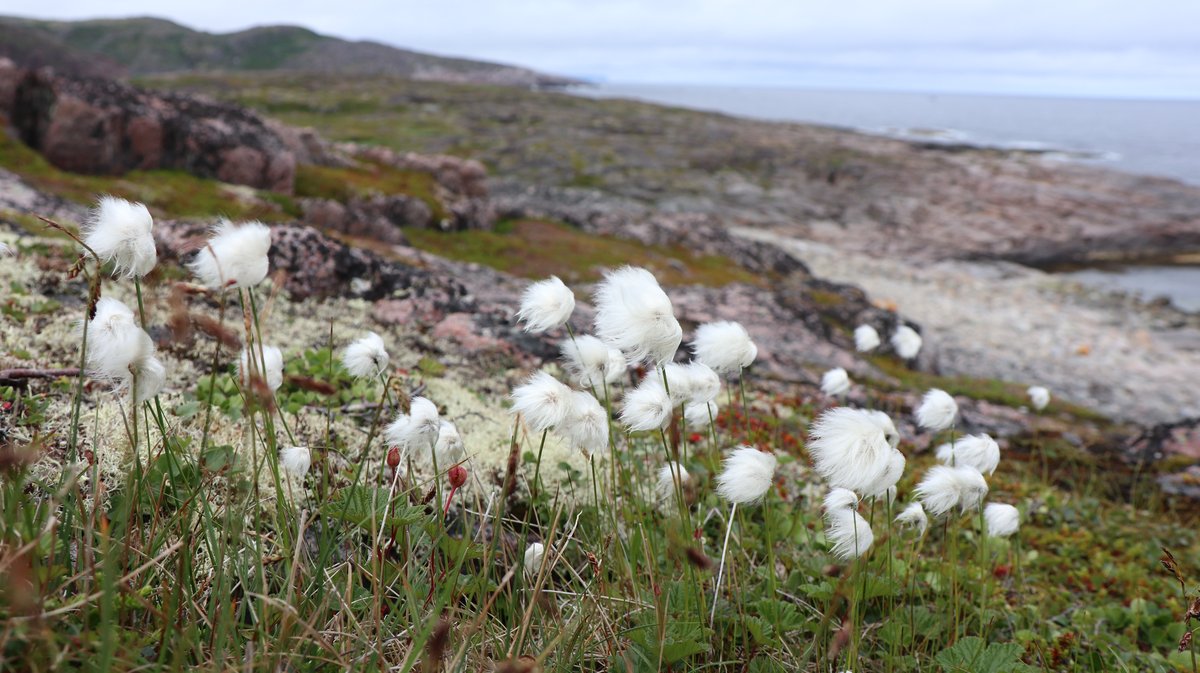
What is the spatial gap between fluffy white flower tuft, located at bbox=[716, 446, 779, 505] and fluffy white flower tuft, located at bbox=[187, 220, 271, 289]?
5.36ft

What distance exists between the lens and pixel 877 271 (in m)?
26.9

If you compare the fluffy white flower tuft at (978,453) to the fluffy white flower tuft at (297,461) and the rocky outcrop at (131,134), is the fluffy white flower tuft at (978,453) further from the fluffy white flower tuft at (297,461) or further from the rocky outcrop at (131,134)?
the rocky outcrop at (131,134)

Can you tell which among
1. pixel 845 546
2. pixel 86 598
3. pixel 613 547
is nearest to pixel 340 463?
pixel 613 547

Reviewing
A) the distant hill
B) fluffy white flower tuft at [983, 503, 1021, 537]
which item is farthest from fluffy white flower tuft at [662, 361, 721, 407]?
the distant hill

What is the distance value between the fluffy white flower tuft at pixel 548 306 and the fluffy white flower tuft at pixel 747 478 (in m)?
0.80

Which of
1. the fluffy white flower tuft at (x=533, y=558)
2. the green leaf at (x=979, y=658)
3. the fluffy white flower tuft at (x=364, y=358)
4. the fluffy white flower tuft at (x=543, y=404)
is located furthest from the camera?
the fluffy white flower tuft at (x=533, y=558)

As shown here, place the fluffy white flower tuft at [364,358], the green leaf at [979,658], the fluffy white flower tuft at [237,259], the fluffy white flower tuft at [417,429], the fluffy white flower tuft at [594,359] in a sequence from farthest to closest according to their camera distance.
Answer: the fluffy white flower tuft at [364,358] → the fluffy white flower tuft at [594,359] → the fluffy white flower tuft at [417,429] → the green leaf at [979,658] → the fluffy white flower tuft at [237,259]

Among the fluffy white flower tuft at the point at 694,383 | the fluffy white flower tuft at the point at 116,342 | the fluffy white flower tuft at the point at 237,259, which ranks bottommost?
the fluffy white flower tuft at the point at 694,383

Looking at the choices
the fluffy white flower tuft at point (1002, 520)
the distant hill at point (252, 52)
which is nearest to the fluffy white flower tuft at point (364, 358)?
the fluffy white flower tuft at point (1002, 520)

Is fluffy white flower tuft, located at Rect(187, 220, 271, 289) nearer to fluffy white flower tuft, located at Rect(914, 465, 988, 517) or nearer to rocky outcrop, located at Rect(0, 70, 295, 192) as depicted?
fluffy white flower tuft, located at Rect(914, 465, 988, 517)

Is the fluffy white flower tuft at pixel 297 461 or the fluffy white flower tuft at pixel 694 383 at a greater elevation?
the fluffy white flower tuft at pixel 694 383

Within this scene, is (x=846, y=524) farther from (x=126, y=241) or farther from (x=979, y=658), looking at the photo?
(x=126, y=241)

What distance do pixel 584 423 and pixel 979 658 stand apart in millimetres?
1659

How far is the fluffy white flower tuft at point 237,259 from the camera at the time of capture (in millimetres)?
2109
